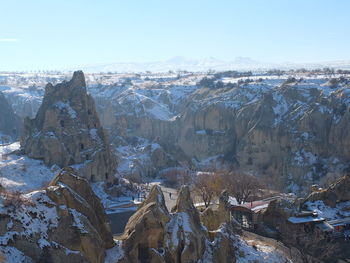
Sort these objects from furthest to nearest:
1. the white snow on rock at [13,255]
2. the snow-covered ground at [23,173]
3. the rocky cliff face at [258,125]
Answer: the rocky cliff face at [258,125] < the snow-covered ground at [23,173] < the white snow on rock at [13,255]

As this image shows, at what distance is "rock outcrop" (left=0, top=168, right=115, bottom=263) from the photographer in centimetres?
1842

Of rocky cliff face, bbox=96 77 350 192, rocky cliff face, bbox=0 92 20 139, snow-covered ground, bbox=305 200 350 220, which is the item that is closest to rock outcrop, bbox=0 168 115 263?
snow-covered ground, bbox=305 200 350 220

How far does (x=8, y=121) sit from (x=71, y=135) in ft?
215

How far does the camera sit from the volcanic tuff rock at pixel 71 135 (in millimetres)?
60375

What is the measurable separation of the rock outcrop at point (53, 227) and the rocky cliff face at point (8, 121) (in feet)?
324

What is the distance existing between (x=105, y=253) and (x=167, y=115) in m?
102

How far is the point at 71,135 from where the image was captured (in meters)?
61.8

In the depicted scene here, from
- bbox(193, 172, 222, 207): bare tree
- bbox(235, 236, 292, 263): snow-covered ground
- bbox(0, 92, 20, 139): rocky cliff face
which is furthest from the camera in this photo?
bbox(0, 92, 20, 139): rocky cliff face

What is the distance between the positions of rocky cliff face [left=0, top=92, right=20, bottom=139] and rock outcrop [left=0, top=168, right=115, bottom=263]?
9868cm

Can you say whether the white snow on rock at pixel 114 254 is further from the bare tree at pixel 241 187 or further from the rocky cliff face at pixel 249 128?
the rocky cliff face at pixel 249 128

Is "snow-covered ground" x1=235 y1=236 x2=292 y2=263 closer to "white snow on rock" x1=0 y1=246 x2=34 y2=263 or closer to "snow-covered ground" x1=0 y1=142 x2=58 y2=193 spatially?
"white snow on rock" x1=0 y1=246 x2=34 y2=263

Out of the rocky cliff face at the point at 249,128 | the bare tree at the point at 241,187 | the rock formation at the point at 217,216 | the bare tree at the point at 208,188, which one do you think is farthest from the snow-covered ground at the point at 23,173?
the rock formation at the point at 217,216

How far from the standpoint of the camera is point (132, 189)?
204ft

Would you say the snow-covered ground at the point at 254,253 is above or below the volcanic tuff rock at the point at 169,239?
below
